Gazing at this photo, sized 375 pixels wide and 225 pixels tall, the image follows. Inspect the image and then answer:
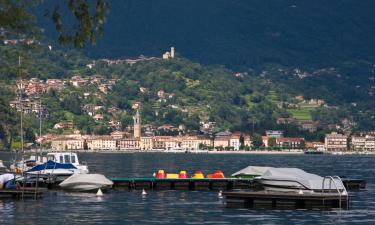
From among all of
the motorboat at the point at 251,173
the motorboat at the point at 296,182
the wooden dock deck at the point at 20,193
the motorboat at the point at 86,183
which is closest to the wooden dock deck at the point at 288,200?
the motorboat at the point at 296,182

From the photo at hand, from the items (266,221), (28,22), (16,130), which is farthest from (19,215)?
(16,130)

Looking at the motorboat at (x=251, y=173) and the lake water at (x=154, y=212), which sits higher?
the motorboat at (x=251, y=173)

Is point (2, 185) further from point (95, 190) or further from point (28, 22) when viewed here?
point (28, 22)

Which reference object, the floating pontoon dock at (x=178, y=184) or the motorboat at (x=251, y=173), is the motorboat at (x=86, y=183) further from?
the motorboat at (x=251, y=173)

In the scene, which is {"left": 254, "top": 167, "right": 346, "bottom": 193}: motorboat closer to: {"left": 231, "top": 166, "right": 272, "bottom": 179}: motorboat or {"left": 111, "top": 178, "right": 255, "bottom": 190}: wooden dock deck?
{"left": 111, "top": 178, "right": 255, "bottom": 190}: wooden dock deck

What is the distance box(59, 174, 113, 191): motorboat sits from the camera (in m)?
79.9

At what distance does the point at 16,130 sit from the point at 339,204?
123 meters

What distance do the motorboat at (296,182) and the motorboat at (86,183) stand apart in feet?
47.4

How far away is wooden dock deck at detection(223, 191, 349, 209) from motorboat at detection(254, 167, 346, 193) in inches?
46.9

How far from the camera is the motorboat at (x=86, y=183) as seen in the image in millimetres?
79875

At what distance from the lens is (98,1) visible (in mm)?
35844

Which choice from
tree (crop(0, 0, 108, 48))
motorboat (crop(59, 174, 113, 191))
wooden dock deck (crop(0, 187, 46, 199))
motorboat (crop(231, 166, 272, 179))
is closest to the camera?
tree (crop(0, 0, 108, 48))

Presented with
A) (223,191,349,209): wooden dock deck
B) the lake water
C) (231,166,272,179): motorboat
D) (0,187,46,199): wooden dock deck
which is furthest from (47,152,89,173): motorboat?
(223,191,349,209): wooden dock deck

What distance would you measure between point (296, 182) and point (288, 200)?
2.88 m
